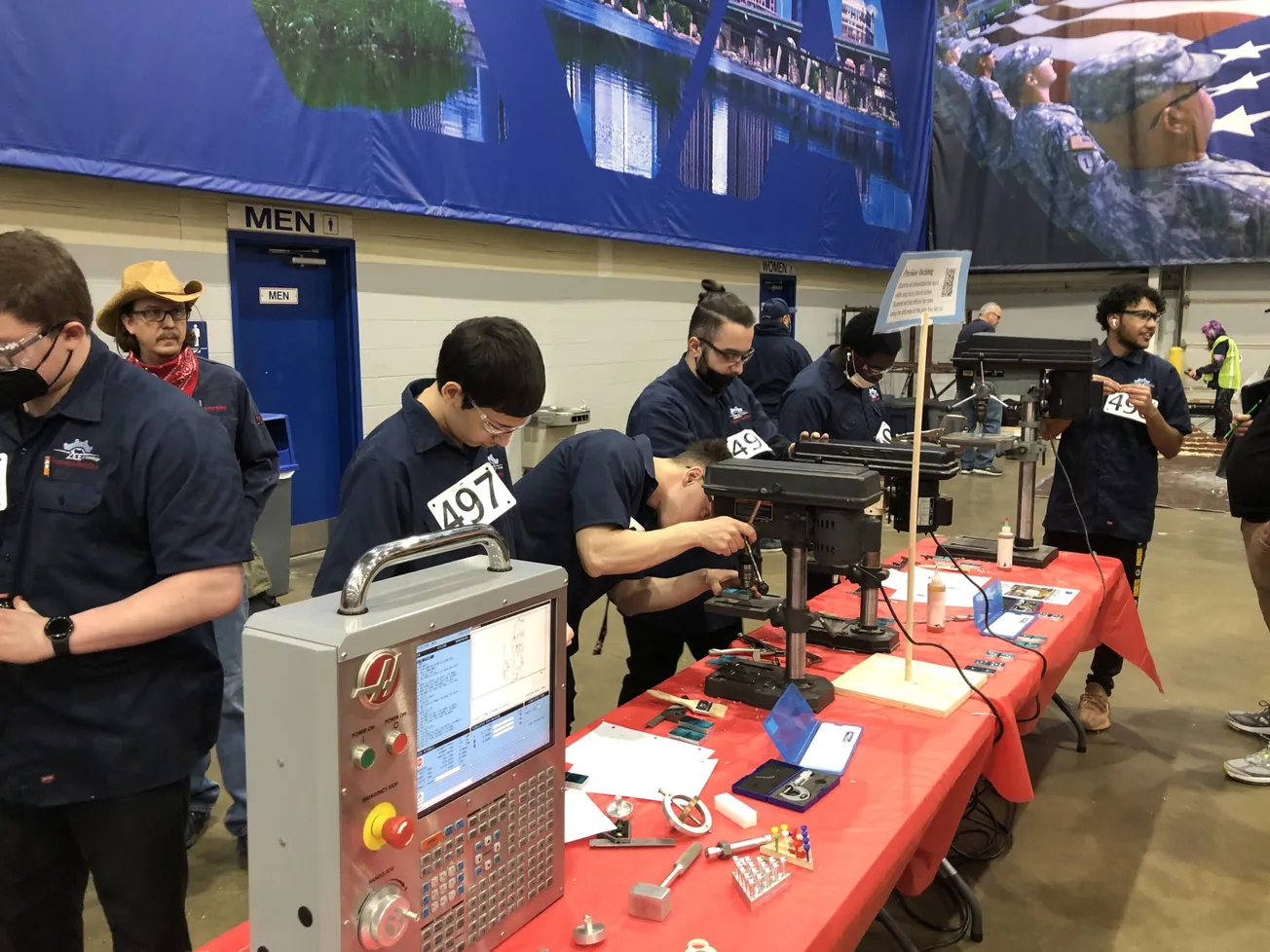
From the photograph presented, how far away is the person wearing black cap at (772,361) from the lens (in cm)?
545

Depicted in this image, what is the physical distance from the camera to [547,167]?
219 inches

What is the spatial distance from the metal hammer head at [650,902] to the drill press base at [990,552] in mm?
1834

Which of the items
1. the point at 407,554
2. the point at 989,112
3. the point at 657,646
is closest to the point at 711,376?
the point at 657,646

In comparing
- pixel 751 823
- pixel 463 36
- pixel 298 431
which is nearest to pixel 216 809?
pixel 751 823

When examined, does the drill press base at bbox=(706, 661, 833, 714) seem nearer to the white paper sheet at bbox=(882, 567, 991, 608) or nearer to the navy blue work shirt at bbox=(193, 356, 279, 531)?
the white paper sheet at bbox=(882, 567, 991, 608)

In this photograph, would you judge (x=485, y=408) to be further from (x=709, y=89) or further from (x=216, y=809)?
(x=709, y=89)

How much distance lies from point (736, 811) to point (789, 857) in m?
0.11

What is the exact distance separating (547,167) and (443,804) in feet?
16.9

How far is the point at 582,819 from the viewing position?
1264 millimetres

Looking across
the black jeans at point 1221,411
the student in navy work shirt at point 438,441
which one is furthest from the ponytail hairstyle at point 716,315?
the black jeans at point 1221,411

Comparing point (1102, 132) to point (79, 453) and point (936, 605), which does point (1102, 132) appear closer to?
point (936, 605)

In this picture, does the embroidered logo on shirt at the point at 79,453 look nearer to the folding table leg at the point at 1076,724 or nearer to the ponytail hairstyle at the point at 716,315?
the ponytail hairstyle at the point at 716,315

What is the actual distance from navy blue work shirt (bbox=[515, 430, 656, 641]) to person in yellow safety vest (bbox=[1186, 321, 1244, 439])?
27.0 feet

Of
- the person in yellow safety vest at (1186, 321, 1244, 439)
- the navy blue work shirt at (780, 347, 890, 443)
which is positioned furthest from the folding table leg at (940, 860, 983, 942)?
the person in yellow safety vest at (1186, 321, 1244, 439)
